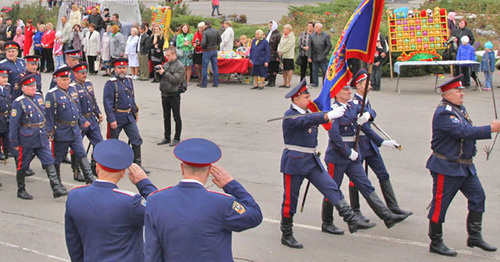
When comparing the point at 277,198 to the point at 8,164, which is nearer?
the point at 277,198

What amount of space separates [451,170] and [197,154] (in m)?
3.97

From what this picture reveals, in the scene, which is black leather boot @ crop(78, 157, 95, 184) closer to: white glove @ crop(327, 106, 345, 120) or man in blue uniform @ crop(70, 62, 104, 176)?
man in blue uniform @ crop(70, 62, 104, 176)

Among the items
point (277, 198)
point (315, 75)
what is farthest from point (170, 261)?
point (315, 75)

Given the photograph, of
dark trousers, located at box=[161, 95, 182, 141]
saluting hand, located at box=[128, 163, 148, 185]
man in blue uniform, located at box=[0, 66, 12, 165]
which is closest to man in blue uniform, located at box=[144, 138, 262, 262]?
saluting hand, located at box=[128, 163, 148, 185]

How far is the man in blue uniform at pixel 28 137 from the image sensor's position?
32.0ft

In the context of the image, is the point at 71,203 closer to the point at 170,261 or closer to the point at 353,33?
the point at 170,261

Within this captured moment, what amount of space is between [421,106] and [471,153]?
8.92 m

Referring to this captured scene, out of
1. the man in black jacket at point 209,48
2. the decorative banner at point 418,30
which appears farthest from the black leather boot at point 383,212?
the man in black jacket at point 209,48

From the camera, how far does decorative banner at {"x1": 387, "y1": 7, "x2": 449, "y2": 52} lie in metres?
19.0

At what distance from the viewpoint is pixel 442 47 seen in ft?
62.4

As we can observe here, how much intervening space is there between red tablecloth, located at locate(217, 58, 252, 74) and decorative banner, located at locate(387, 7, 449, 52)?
13.8 feet

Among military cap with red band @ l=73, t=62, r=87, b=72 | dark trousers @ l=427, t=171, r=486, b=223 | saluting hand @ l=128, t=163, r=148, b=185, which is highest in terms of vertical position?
saluting hand @ l=128, t=163, r=148, b=185

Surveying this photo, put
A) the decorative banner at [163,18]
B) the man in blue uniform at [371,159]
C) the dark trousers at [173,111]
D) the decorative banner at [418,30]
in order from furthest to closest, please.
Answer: the decorative banner at [163,18] → the decorative banner at [418,30] → the dark trousers at [173,111] → the man in blue uniform at [371,159]

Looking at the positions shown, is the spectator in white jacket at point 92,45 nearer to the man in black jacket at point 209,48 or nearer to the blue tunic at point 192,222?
the man in black jacket at point 209,48
